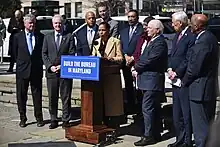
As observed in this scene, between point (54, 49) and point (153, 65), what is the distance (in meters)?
Result: 1.87

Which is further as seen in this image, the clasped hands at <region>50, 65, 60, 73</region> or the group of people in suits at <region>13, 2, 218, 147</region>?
the clasped hands at <region>50, 65, 60, 73</region>

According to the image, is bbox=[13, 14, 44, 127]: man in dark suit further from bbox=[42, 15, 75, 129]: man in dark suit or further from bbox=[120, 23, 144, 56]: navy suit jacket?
bbox=[120, 23, 144, 56]: navy suit jacket

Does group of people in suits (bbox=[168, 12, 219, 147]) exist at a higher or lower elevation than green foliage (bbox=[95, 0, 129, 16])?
lower

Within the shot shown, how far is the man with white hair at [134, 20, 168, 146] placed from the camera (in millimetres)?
6789

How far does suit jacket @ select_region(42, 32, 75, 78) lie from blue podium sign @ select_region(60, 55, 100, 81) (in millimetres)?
795

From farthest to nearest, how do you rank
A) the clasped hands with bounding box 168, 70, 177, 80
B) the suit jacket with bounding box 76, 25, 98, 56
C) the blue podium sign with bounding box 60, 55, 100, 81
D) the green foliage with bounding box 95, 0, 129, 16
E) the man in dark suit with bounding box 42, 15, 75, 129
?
the green foliage with bounding box 95, 0, 129, 16
the suit jacket with bounding box 76, 25, 98, 56
the man in dark suit with bounding box 42, 15, 75, 129
the blue podium sign with bounding box 60, 55, 100, 81
the clasped hands with bounding box 168, 70, 177, 80

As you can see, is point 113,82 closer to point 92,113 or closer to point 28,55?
point 92,113

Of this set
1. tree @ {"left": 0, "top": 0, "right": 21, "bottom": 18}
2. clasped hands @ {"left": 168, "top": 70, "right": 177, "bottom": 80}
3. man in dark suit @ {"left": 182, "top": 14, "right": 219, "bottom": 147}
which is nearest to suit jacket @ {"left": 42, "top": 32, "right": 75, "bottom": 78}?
clasped hands @ {"left": 168, "top": 70, "right": 177, "bottom": 80}

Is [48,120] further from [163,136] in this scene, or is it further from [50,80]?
[163,136]

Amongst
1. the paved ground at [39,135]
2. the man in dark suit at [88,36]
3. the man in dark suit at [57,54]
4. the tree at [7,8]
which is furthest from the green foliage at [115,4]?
the man in dark suit at [57,54]

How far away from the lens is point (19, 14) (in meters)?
12.2

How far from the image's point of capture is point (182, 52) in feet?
21.0

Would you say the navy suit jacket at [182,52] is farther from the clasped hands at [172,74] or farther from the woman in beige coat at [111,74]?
the woman in beige coat at [111,74]

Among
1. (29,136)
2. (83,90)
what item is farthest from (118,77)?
(29,136)
